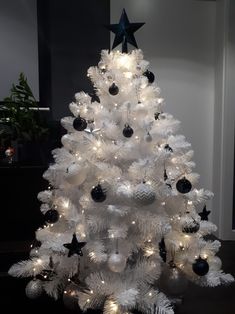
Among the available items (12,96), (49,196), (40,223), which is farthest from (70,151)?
(12,96)

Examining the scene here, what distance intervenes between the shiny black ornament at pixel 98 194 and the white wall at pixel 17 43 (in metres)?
1.62

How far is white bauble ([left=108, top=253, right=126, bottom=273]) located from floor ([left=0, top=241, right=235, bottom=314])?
0.58 metres

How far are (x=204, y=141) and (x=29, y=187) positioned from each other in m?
1.68

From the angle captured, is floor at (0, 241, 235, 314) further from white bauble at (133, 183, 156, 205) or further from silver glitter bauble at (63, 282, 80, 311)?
white bauble at (133, 183, 156, 205)

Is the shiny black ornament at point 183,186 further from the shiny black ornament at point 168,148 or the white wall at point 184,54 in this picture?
the white wall at point 184,54

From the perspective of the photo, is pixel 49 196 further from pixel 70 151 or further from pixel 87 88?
pixel 87 88

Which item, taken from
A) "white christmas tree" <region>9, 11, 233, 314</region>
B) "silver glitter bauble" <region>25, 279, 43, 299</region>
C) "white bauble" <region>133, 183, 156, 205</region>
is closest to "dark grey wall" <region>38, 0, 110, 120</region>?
"white christmas tree" <region>9, 11, 233, 314</region>

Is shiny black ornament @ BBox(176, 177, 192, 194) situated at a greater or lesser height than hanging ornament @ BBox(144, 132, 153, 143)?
lesser

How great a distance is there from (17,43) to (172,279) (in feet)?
7.38

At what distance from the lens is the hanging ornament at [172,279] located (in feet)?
6.01

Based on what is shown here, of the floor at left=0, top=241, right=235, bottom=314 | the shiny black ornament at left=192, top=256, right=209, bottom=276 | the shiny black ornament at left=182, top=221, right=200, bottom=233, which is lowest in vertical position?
the floor at left=0, top=241, right=235, bottom=314

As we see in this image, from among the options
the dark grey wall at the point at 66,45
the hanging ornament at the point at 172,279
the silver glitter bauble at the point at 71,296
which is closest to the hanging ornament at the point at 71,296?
the silver glitter bauble at the point at 71,296

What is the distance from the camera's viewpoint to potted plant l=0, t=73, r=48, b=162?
8.57ft

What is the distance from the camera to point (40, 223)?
8.63ft
